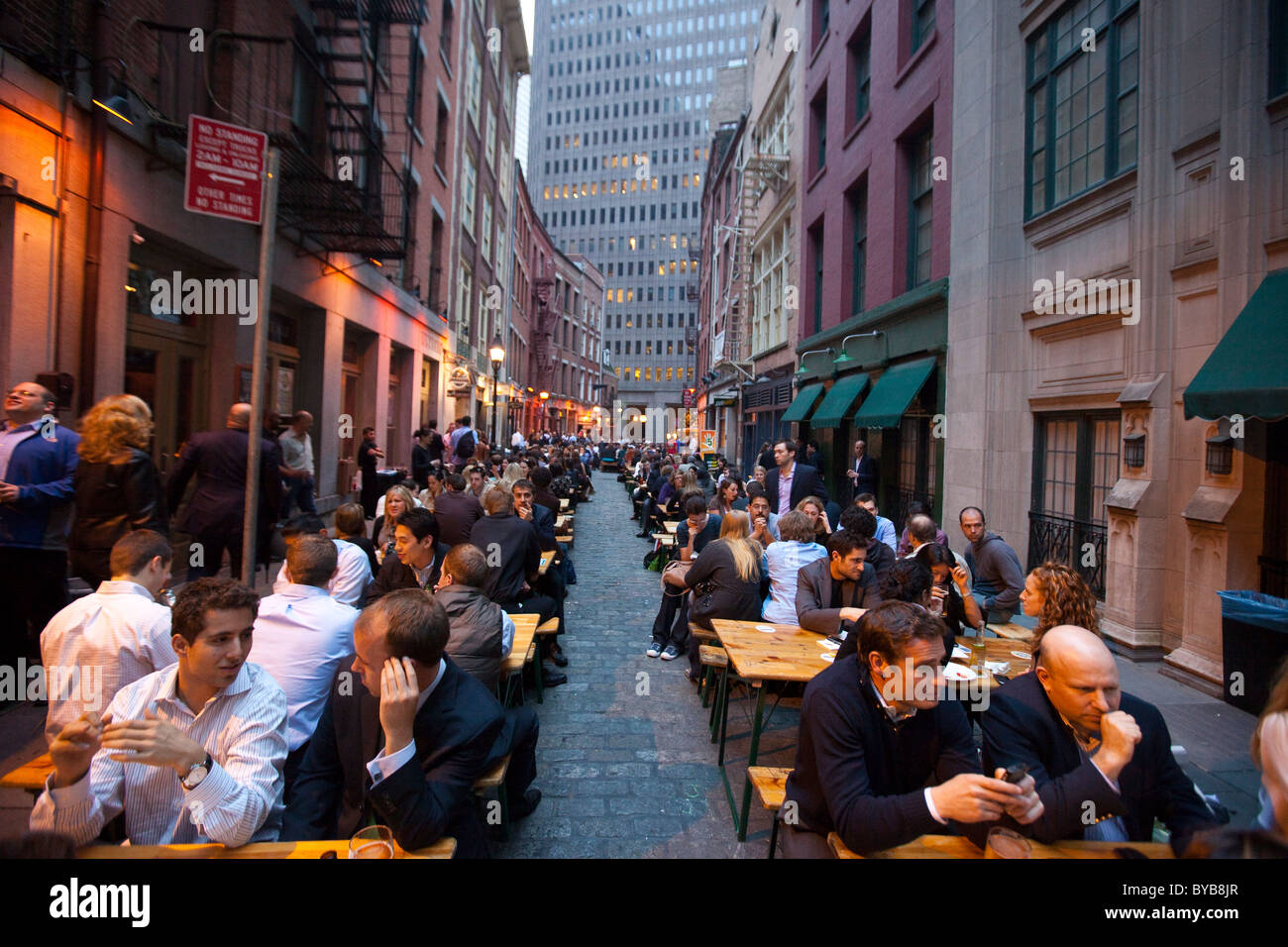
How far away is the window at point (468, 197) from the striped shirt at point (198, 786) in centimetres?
2299

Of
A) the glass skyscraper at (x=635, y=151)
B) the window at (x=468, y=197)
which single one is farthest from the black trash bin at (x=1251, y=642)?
the glass skyscraper at (x=635, y=151)

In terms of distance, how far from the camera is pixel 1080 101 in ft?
27.5

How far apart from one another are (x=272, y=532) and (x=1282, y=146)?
410 inches

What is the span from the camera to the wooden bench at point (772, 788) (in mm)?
2943

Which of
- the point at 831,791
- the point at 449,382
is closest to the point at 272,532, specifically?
the point at 831,791

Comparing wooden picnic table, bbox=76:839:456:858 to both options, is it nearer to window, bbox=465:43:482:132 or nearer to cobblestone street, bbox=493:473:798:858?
cobblestone street, bbox=493:473:798:858

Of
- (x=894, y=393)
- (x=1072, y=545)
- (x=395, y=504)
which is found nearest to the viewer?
(x=395, y=504)

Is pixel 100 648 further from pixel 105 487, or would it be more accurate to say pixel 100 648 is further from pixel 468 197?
pixel 468 197

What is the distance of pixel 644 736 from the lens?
507cm

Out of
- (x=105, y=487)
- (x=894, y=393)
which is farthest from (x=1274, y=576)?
(x=105, y=487)

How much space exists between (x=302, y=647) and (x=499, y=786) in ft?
3.95

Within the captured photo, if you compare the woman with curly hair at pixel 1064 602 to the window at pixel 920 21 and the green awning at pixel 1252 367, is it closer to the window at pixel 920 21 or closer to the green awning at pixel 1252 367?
the green awning at pixel 1252 367

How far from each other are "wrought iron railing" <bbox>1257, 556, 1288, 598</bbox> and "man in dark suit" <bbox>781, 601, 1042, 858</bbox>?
5.42 meters

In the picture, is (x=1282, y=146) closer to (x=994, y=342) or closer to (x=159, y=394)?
(x=994, y=342)
